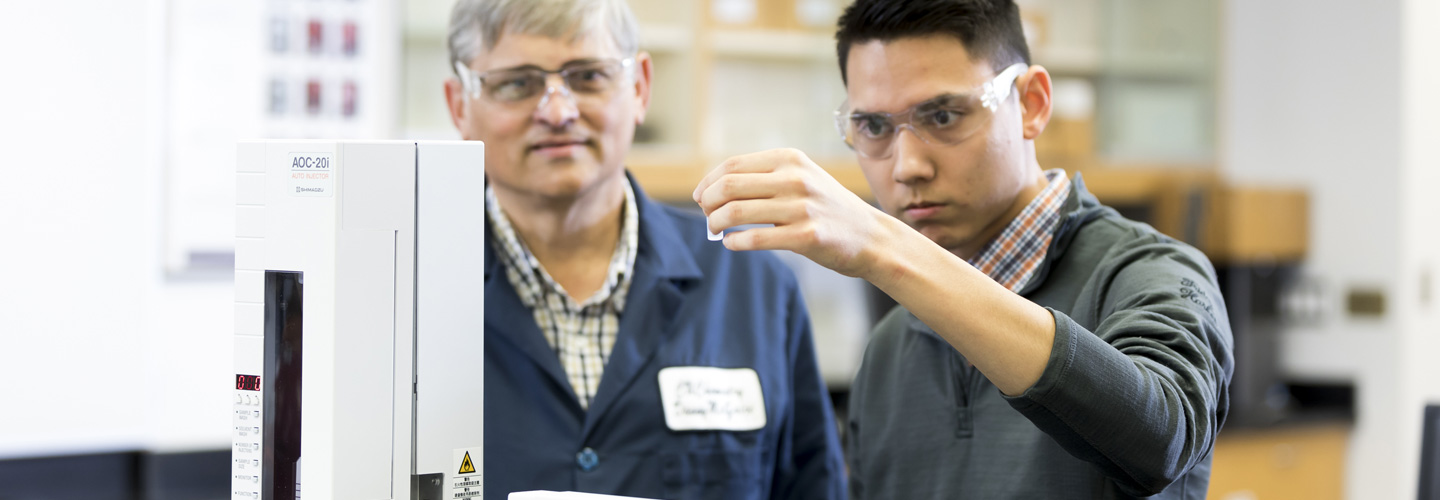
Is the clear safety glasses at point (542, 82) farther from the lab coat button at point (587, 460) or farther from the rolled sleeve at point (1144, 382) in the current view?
the rolled sleeve at point (1144, 382)

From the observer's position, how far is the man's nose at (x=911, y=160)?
1102 millimetres

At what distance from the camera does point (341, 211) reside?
82 cm

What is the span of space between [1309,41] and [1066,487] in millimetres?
3696

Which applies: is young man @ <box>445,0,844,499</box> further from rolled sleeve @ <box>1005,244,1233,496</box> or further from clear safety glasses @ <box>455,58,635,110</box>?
rolled sleeve @ <box>1005,244,1233,496</box>

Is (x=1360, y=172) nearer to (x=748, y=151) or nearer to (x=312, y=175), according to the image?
(x=748, y=151)

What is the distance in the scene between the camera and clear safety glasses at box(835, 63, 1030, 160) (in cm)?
111

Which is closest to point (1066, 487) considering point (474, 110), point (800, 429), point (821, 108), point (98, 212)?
point (800, 429)

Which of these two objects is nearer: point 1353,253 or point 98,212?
point 98,212

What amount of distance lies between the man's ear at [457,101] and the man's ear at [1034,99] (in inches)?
28.6

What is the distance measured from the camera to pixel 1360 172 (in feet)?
12.6

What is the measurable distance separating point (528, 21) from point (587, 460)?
22.1 inches

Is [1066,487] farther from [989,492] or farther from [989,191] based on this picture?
[989,191]


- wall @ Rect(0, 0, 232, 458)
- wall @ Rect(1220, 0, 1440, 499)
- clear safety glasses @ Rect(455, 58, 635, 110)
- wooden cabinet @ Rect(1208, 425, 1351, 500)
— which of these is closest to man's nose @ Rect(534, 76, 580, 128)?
clear safety glasses @ Rect(455, 58, 635, 110)

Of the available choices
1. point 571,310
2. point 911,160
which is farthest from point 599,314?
point 911,160
